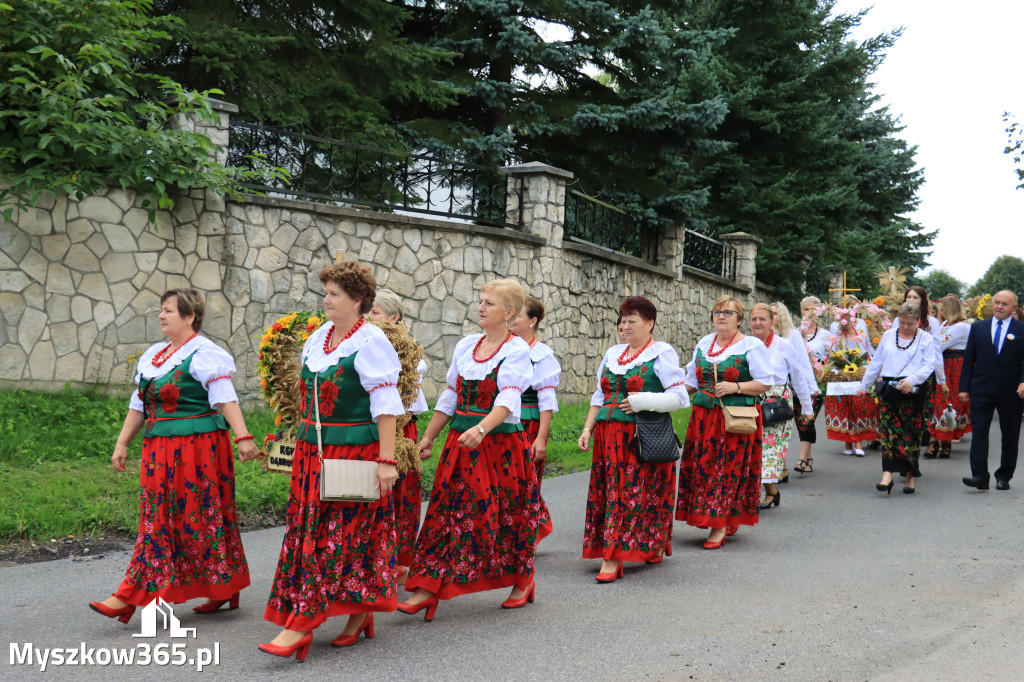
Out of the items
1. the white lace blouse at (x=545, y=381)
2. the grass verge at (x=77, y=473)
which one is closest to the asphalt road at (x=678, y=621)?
the grass verge at (x=77, y=473)

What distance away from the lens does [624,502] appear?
6.38 m

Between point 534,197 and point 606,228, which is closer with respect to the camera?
point 534,197

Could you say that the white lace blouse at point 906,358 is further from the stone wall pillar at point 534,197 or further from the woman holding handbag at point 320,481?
the woman holding handbag at point 320,481

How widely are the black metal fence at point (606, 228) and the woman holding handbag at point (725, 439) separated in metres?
8.01

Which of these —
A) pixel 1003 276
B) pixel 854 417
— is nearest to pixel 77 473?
pixel 854 417

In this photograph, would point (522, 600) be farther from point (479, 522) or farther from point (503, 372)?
point (503, 372)

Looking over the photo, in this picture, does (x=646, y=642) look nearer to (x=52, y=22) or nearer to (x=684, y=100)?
(x=52, y=22)

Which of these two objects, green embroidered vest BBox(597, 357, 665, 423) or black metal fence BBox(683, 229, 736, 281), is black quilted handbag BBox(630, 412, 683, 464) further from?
black metal fence BBox(683, 229, 736, 281)

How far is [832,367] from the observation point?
12141 millimetres

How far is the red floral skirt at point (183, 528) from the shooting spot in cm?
484

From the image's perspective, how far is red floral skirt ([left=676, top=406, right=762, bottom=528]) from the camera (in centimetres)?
730

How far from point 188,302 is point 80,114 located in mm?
5460

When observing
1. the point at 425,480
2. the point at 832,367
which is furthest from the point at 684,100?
the point at 425,480

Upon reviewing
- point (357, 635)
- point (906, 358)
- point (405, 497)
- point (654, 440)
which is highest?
point (906, 358)
